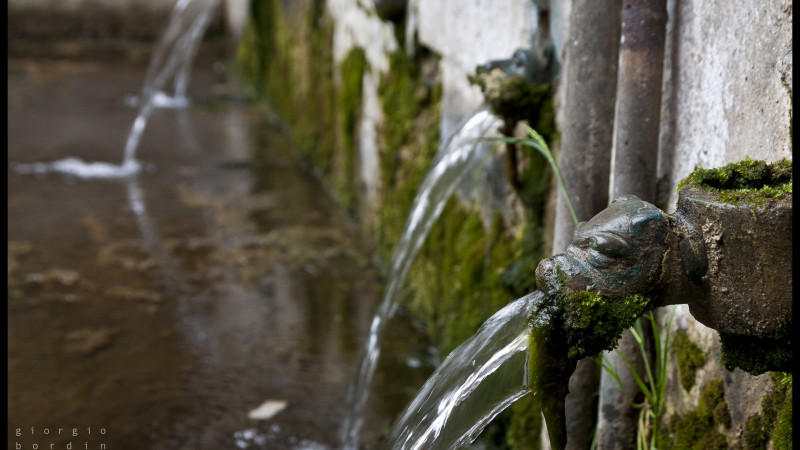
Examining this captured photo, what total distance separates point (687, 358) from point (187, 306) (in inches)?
91.7

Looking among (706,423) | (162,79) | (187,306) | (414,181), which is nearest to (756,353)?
(706,423)

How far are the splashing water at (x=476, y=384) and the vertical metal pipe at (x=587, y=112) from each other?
48 centimetres

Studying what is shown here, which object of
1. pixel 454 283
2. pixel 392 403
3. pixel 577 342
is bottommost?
pixel 392 403

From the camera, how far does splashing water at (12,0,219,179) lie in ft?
18.8

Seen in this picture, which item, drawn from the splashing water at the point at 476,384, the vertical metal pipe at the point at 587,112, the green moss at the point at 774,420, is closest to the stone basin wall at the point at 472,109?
the green moss at the point at 774,420

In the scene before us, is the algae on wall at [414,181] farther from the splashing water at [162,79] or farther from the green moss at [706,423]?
the splashing water at [162,79]

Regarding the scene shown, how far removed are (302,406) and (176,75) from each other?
6.83m

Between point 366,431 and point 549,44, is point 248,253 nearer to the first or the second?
point 366,431

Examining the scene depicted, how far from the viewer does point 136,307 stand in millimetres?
3629

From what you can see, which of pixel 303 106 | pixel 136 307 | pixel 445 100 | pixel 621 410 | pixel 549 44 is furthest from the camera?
pixel 303 106

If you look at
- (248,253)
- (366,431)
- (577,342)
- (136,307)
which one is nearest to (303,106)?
(248,253)

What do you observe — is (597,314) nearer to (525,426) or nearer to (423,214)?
(525,426)

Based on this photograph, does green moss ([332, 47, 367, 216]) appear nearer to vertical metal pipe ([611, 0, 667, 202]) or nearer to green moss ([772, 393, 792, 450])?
vertical metal pipe ([611, 0, 667, 202])

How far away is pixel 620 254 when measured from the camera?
1411 mm
